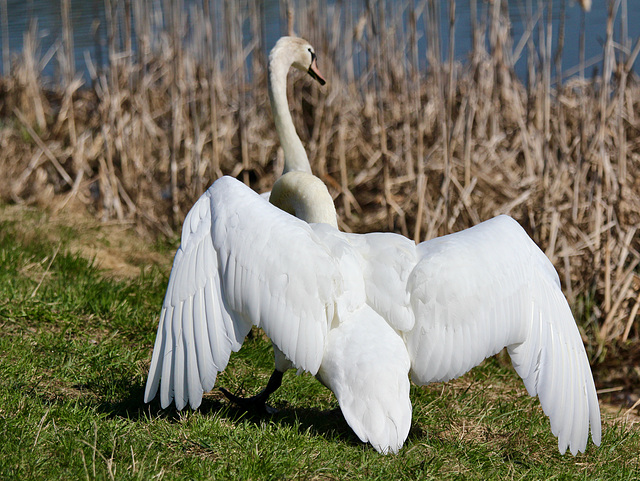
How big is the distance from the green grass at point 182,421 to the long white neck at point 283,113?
107 cm

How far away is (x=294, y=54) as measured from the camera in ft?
15.8

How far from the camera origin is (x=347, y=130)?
7.57 metres

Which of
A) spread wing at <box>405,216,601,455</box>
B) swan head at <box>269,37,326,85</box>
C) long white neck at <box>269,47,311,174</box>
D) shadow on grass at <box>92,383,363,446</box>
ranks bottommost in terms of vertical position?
shadow on grass at <box>92,383,363,446</box>

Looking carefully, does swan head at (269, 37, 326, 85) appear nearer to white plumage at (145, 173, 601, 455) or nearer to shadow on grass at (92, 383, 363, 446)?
white plumage at (145, 173, 601, 455)

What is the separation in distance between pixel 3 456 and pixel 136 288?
2.23 meters

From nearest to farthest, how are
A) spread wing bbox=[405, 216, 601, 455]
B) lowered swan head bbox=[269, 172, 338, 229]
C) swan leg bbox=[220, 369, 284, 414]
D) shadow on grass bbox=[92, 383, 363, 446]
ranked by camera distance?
1. spread wing bbox=[405, 216, 601, 455]
2. shadow on grass bbox=[92, 383, 363, 446]
3. swan leg bbox=[220, 369, 284, 414]
4. lowered swan head bbox=[269, 172, 338, 229]

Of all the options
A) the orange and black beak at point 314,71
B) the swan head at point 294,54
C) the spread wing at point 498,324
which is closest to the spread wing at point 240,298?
the spread wing at point 498,324

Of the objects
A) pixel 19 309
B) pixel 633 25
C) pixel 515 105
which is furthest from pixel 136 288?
pixel 633 25

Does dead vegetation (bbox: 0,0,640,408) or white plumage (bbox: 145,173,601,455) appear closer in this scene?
white plumage (bbox: 145,173,601,455)

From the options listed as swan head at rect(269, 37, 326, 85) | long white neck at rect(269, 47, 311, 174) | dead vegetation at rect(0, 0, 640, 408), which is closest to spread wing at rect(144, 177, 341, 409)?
long white neck at rect(269, 47, 311, 174)

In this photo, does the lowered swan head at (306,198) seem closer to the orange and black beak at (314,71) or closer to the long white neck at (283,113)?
the long white neck at (283,113)

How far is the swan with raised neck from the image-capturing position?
15.4 feet

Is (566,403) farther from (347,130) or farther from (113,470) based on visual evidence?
(347,130)

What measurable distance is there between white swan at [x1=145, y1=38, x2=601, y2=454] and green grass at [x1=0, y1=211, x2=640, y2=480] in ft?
0.56
